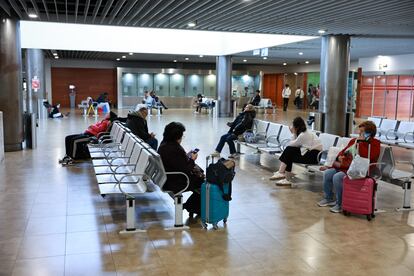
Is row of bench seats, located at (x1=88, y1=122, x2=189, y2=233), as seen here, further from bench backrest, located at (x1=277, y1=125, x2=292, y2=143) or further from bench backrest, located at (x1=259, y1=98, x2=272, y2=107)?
bench backrest, located at (x1=259, y1=98, x2=272, y2=107)

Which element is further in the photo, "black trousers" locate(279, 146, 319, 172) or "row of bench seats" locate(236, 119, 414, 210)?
"black trousers" locate(279, 146, 319, 172)

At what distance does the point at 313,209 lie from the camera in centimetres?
644

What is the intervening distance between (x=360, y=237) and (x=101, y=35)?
824 inches

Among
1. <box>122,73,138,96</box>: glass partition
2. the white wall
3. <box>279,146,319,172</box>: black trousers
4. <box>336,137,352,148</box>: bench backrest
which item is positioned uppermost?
the white wall

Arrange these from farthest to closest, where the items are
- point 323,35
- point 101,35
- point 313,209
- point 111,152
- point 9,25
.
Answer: point 101,35
point 323,35
point 9,25
point 111,152
point 313,209

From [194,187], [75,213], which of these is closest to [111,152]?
[75,213]

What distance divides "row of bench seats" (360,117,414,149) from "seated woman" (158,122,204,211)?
21.2 ft

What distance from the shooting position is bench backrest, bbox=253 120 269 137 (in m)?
10.7

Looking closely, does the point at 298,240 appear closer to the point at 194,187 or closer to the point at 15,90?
the point at 194,187

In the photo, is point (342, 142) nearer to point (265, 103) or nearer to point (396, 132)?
point (396, 132)

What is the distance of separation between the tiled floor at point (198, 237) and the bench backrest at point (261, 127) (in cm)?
306

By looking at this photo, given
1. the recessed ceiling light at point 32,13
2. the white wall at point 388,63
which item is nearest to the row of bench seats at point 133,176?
the recessed ceiling light at point 32,13

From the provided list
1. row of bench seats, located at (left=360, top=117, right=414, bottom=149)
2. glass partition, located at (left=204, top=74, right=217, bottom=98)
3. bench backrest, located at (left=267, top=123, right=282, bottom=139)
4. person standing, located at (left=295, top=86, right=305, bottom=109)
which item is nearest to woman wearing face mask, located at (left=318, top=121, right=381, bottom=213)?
bench backrest, located at (left=267, top=123, right=282, bottom=139)

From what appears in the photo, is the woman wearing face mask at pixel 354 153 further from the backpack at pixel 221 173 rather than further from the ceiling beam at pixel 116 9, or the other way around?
the ceiling beam at pixel 116 9
